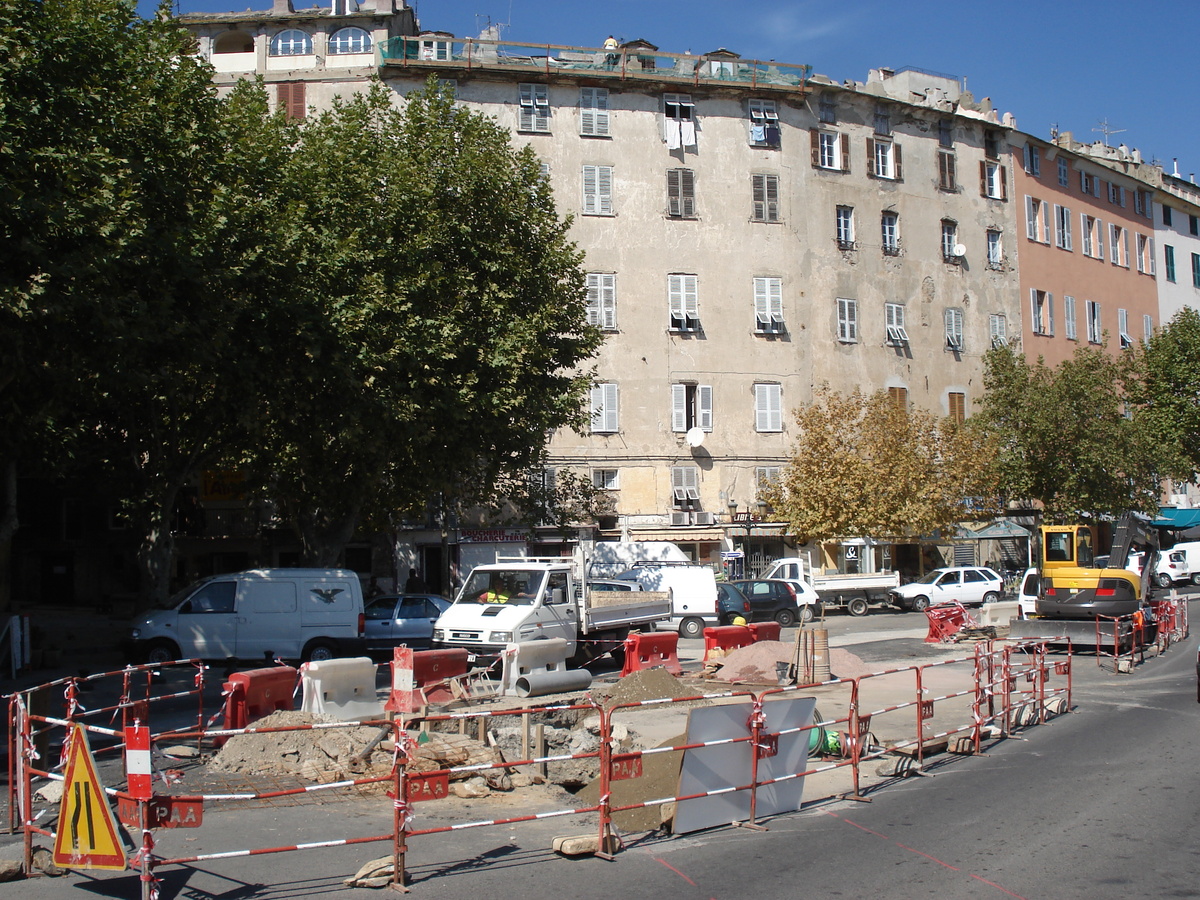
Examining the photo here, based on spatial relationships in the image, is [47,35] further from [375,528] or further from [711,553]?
[711,553]

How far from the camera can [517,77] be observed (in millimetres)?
38250

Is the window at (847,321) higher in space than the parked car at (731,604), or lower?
higher

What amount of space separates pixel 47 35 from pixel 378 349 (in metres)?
9.07

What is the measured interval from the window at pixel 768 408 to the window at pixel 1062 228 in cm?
1902

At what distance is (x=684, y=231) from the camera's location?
38.8m

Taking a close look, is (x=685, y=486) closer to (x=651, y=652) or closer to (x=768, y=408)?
(x=768, y=408)

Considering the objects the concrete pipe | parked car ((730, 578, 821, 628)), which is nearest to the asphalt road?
the concrete pipe

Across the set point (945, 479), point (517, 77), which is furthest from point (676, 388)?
point (517, 77)

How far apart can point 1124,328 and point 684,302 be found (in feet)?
89.5

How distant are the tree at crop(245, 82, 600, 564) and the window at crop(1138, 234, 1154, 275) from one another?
40045 mm

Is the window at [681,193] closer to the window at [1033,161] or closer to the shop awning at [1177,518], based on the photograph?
the window at [1033,161]

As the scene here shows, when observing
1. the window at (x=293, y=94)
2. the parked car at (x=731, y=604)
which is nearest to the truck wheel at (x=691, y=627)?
the parked car at (x=731, y=604)

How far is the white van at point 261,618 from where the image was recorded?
19641 mm

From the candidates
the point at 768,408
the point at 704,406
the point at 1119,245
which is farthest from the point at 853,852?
the point at 1119,245
